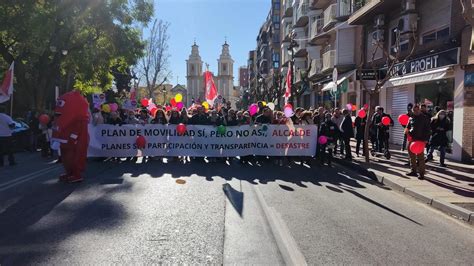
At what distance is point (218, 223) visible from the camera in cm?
639

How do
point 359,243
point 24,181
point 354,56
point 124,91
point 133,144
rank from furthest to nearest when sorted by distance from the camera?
point 124,91 → point 354,56 → point 133,144 → point 24,181 → point 359,243

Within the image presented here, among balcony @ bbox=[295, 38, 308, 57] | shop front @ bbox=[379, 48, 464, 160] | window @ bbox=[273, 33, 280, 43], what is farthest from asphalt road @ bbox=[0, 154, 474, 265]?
window @ bbox=[273, 33, 280, 43]

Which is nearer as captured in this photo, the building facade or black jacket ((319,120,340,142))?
black jacket ((319,120,340,142))

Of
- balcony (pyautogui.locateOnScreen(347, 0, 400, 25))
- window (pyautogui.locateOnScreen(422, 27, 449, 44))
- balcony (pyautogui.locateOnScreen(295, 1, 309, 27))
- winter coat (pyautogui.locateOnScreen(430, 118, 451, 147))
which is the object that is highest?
balcony (pyautogui.locateOnScreen(295, 1, 309, 27))

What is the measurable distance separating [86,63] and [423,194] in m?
20.9

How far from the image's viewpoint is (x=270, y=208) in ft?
24.8

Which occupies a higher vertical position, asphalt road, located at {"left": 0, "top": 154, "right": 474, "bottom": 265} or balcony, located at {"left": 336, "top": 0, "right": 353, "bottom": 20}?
balcony, located at {"left": 336, "top": 0, "right": 353, "bottom": 20}

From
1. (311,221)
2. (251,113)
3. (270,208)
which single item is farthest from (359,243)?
(251,113)

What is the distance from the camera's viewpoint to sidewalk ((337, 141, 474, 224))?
8070mm

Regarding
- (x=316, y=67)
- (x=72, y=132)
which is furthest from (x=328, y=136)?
(x=316, y=67)

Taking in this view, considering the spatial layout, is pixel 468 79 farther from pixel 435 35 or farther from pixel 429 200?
pixel 429 200

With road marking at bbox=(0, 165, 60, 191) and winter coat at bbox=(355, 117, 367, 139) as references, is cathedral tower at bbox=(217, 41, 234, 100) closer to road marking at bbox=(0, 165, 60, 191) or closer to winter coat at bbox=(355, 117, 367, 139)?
winter coat at bbox=(355, 117, 367, 139)

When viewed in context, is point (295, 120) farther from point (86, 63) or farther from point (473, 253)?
point (86, 63)

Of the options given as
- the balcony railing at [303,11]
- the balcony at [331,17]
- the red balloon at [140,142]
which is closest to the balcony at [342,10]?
the balcony at [331,17]
